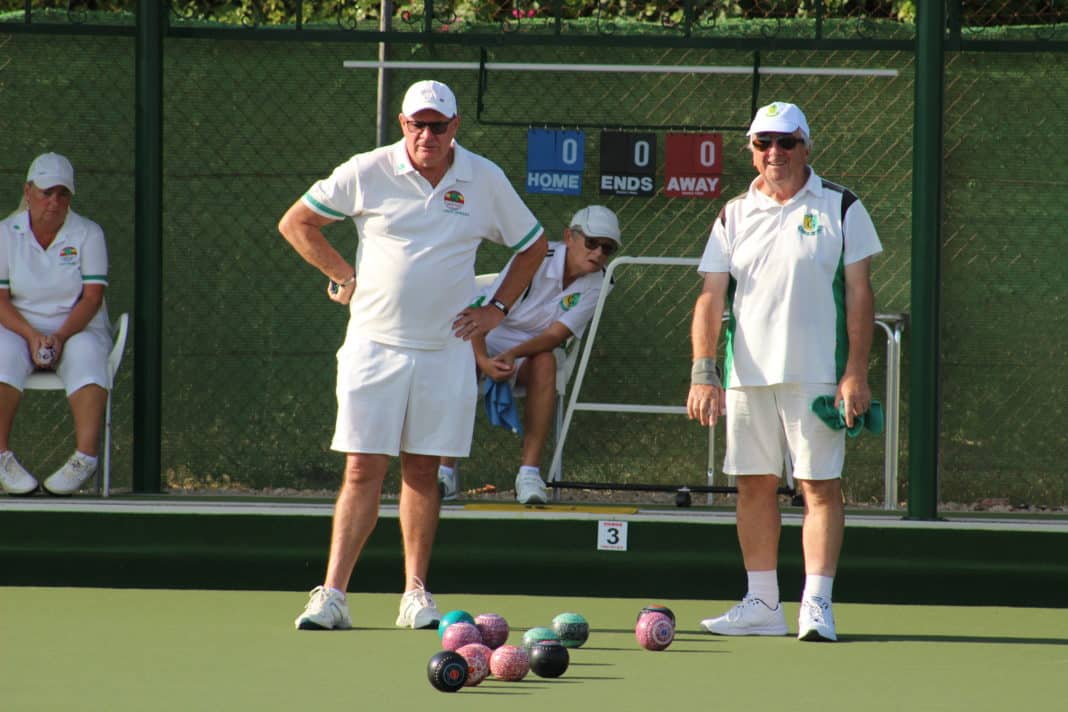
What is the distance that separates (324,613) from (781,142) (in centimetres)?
183

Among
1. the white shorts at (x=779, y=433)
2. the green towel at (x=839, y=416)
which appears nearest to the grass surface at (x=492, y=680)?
the white shorts at (x=779, y=433)

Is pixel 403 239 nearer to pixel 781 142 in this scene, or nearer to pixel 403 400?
pixel 403 400

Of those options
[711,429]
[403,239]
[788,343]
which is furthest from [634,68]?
[788,343]

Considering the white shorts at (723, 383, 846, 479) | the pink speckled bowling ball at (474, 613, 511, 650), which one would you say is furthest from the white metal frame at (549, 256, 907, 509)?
the pink speckled bowling ball at (474, 613, 511, 650)

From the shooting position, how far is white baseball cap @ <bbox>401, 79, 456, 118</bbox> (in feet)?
16.6

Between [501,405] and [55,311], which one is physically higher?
[55,311]

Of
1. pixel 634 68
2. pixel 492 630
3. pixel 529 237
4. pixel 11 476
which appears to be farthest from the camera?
pixel 634 68

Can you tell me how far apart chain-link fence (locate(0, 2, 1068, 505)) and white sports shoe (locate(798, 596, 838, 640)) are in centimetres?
253

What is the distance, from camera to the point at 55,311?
691 centimetres

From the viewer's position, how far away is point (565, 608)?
5.86 metres

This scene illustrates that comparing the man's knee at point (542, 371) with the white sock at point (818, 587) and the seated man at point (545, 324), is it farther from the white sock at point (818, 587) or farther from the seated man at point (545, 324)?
the white sock at point (818, 587)

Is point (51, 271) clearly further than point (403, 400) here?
Yes

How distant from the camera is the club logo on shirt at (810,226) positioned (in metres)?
5.07

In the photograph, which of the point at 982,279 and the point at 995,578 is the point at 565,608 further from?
the point at 982,279
